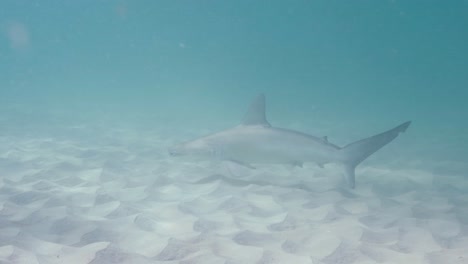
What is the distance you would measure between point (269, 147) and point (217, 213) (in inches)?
75.7

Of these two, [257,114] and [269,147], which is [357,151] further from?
[257,114]

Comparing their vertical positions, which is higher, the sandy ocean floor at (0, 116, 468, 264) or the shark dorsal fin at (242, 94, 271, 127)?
the shark dorsal fin at (242, 94, 271, 127)

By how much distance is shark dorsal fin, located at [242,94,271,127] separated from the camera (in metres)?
6.75

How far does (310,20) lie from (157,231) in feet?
496

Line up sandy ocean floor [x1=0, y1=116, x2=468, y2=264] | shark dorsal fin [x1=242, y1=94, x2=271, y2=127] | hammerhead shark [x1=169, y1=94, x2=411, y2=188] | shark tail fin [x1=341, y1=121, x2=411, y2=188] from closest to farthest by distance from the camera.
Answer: sandy ocean floor [x1=0, y1=116, x2=468, y2=264] < shark tail fin [x1=341, y1=121, x2=411, y2=188] < hammerhead shark [x1=169, y1=94, x2=411, y2=188] < shark dorsal fin [x1=242, y1=94, x2=271, y2=127]

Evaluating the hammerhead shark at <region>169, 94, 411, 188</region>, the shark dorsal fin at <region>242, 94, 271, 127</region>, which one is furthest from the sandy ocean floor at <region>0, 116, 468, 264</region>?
the shark dorsal fin at <region>242, 94, 271, 127</region>

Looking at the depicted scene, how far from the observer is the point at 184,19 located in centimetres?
14425

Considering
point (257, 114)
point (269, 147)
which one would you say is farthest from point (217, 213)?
point (257, 114)

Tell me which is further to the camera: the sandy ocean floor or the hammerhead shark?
the hammerhead shark

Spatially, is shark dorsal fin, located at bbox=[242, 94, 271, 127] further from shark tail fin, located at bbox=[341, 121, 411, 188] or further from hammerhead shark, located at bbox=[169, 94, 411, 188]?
shark tail fin, located at bbox=[341, 121, 411, 188]

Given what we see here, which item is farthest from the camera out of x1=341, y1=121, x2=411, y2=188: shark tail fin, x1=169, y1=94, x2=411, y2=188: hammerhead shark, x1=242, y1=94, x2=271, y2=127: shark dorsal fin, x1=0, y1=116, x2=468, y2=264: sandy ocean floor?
x1=242, y1=94, x2=271, y2=127: shark dorsal fin

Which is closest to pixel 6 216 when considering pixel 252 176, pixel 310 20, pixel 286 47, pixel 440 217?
pixel 252 176

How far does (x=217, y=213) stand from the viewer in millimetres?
4918

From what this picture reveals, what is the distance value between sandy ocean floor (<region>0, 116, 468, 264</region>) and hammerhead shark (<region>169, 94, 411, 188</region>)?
0.44 m
